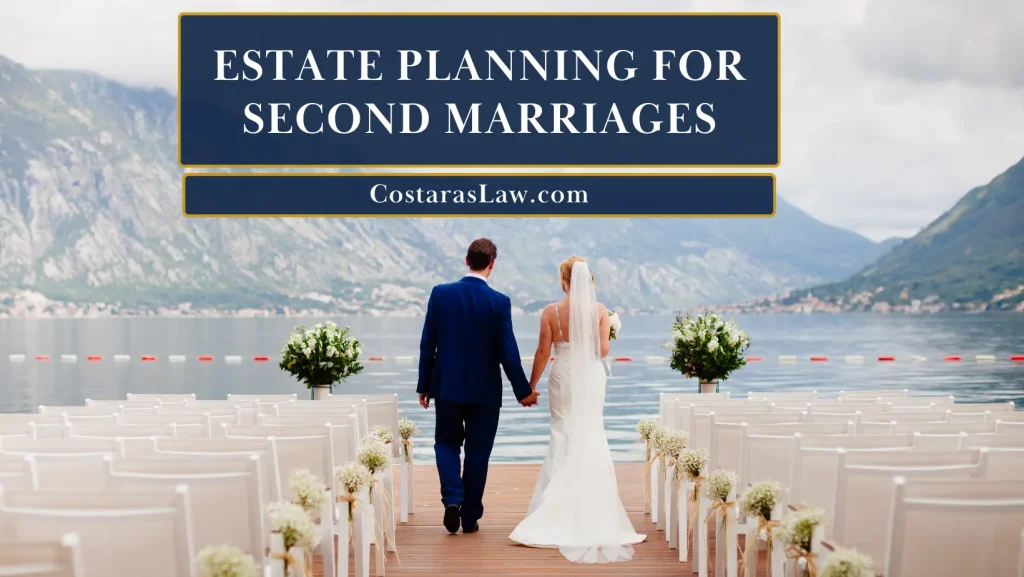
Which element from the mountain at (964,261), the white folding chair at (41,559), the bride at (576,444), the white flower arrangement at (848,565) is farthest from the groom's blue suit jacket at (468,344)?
the mountain at (964,261)

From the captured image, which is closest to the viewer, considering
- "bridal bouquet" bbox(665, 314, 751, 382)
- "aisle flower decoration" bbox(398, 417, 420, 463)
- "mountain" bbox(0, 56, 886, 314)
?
"aisle flower decoration" bbox(398, 417, 420, 463)

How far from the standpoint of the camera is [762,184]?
9547mm

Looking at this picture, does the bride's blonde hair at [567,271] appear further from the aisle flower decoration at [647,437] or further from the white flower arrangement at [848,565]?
the white flower arrangement at [848,565]

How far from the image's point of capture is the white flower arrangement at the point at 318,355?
8.69 m

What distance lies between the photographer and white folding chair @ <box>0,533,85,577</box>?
233cm

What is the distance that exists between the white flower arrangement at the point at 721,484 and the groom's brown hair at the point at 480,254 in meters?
2.40

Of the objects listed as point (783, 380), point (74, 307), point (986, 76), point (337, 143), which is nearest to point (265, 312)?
point (74, 307)

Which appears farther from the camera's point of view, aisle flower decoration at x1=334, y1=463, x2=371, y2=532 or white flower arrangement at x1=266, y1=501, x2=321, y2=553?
aisle flower decoration at x1=334, y1=463, x2=371, y2=532

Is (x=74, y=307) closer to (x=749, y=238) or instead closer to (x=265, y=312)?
(x=265, y=312)

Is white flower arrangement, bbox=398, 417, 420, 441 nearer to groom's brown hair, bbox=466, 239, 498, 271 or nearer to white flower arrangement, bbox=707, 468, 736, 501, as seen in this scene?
groom's brown hair, bbox=466, 239, 498, 271

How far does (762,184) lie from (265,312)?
11148 centimetres

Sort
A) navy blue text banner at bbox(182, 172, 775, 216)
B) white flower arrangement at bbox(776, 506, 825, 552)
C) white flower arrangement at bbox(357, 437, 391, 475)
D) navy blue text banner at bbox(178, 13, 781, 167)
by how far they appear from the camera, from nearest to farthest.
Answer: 1. white flower arrangement at bbox(776, 506, 825, 552)
2. white flower arrangement at bbox(357, 437, 391, 475)
3. navy blue text banner at bbox(182, 172, 775, 216)
4. navy blue text banner at bbox(178, 13, 781, 167)

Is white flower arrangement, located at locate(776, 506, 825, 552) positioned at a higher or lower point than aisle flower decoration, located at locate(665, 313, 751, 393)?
lower

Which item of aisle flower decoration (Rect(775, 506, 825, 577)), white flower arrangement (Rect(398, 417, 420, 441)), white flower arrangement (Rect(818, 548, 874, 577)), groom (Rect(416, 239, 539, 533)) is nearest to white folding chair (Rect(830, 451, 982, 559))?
aisle flower decoration (Rect(775, 506, 825, 577))
